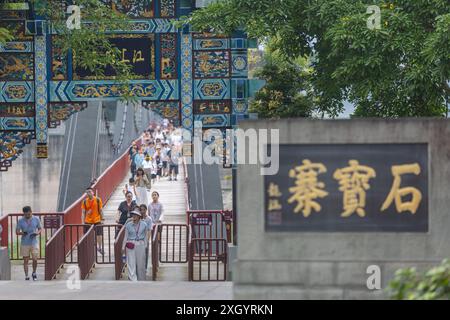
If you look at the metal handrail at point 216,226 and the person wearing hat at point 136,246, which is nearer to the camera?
the person wearing hat at point 136,246

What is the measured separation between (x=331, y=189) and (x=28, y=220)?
8.80m

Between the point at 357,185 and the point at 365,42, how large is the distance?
6.69 metres

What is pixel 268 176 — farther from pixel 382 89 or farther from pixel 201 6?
pixel 201 6

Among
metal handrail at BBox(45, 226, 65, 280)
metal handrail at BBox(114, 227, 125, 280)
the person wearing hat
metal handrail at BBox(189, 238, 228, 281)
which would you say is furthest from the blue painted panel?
the person wearing hat

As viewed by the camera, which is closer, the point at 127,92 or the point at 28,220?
the point at 28,220

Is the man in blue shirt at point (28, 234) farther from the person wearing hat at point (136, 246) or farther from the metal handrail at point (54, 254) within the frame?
the person wearing hat at point (136, 246)

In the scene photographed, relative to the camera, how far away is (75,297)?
1648 cm

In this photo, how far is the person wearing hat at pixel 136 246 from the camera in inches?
825

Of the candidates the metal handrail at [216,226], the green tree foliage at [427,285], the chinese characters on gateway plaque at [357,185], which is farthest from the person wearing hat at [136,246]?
the green tree foliage at [427,285]

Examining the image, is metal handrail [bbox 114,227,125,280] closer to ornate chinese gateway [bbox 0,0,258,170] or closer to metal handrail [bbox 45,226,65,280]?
metal handrail [bbox 45,226,65,280]

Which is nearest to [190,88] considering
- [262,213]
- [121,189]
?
[262,213]

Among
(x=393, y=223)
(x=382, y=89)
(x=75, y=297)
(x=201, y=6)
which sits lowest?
(x=75, y=297)

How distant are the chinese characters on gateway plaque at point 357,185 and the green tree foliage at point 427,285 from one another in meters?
3.70

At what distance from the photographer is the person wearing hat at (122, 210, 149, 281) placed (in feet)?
68.7
